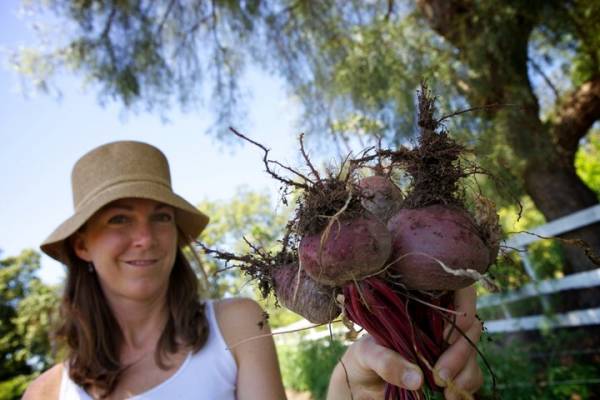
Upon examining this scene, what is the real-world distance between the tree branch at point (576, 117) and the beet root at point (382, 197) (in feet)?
13.1

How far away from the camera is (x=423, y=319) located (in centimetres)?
90

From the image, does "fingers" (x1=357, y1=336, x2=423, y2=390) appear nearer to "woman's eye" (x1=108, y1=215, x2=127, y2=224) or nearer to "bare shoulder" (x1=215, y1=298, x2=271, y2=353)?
"bare shoulder" (x1=215, y1=298, x2=271, y2=353)

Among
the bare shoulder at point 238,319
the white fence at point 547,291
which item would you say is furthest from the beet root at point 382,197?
the white fence at point 547,291

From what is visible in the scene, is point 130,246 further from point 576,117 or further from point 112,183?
point 576,117

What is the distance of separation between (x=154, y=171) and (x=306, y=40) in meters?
3.36

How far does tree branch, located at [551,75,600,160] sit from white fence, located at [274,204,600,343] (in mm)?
814

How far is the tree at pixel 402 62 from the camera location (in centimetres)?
372

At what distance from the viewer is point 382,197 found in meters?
0.99

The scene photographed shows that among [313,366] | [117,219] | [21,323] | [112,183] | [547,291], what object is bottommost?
[313,366]

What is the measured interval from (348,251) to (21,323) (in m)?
17.6

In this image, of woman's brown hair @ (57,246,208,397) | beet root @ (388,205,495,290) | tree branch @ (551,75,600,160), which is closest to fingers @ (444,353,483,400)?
beet root @ (388,205,495,290)

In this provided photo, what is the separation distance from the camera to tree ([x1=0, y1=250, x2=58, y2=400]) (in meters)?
14.0

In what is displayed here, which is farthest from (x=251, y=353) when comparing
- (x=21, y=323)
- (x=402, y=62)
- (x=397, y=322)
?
(x=21, y=323)

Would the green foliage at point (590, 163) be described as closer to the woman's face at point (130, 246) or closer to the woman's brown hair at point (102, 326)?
the woman's brown hair at point (102, 326)
